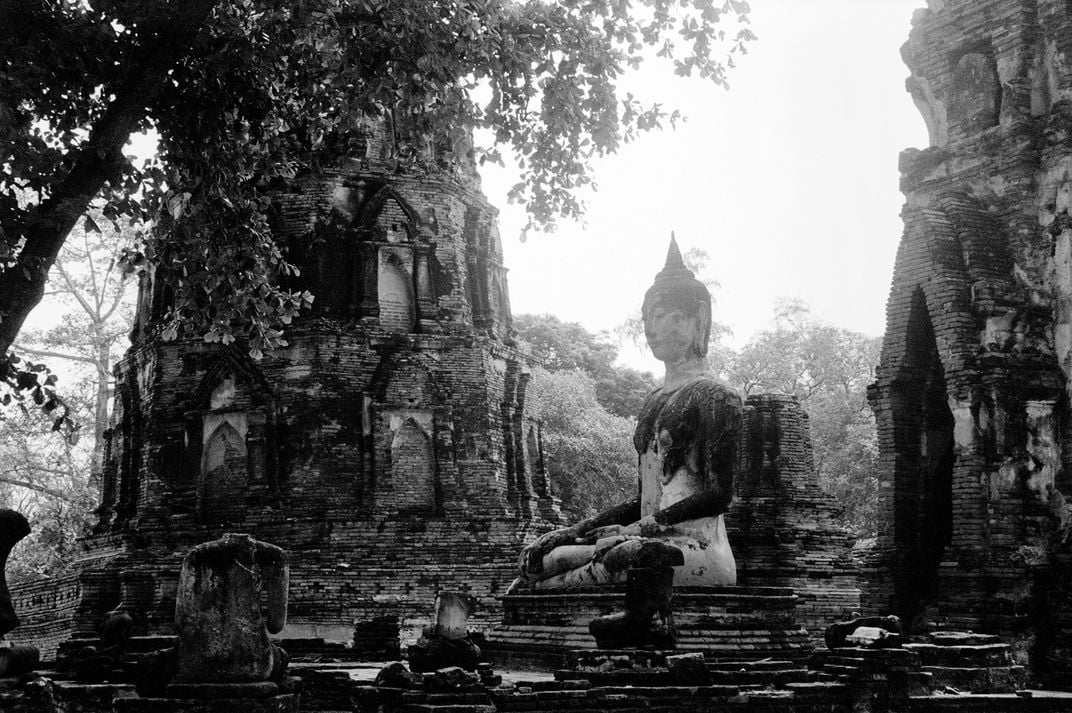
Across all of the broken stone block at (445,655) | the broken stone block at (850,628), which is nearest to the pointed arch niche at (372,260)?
the broken stone block at (850,628)

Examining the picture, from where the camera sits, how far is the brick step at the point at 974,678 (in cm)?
848

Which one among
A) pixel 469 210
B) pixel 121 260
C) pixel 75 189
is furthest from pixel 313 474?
pixel 75 189

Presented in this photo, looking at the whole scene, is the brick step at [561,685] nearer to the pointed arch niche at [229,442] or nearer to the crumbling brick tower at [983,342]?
the crumbling brick tower at [983,342]

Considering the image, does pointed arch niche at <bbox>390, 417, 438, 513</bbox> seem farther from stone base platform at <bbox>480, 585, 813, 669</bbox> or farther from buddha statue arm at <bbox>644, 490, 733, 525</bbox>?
buddha statue arm at <bbox>644, 490, 733, 525</bbox>

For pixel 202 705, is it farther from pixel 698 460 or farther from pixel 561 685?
pixel 698 460

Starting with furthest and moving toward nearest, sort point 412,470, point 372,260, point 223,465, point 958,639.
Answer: point 372,260 → point 223,465 → point 412,470 → point 958,639

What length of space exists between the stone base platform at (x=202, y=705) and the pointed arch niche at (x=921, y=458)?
7.46m

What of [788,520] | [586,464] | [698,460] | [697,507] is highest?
[586,464]

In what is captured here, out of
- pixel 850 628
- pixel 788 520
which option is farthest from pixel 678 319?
pixel 788 520

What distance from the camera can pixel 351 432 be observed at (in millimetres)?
22484

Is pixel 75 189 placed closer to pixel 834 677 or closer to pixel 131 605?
pixel 834 677

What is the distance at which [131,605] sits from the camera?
69.8 ft

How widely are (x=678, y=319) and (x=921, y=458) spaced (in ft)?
13.1

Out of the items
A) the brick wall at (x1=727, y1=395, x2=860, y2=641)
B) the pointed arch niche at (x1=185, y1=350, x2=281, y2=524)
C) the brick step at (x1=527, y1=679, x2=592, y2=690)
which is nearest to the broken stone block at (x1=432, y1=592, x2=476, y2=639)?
the brick step at (x1=527, y1=679, x2=592, y2=690)
